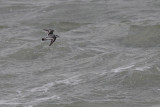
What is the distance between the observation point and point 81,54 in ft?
54.3

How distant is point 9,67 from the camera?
619 inches

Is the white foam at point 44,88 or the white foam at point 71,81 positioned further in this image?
the white foam at point 71,81

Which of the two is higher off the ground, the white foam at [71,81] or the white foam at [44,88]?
the white foam at [71,81]

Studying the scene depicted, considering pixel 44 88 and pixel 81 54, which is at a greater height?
pixel 81 54

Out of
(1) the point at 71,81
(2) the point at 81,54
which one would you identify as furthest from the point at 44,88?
(2) the point at 81,54

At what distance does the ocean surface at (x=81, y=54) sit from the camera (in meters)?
13.4

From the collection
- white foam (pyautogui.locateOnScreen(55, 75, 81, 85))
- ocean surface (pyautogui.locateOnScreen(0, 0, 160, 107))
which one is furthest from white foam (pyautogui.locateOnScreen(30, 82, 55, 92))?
white foam (pyautogui.locateOnScreen(55, 75, 81, 85))

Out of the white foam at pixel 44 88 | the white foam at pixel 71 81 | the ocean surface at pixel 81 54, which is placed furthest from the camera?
the white foam at pixel 71 81

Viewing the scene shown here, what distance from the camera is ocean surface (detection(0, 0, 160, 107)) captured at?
1342cm

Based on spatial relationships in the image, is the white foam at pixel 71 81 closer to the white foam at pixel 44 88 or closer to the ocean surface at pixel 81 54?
the ocean surface at pixel 81 54

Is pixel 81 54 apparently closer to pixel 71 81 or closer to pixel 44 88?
pixel 71 81

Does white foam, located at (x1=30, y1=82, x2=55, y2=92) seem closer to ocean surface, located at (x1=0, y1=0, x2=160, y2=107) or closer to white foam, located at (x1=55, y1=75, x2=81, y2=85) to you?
ocean surface, located at (x1=0, y1=0, x2=160, y2=107)

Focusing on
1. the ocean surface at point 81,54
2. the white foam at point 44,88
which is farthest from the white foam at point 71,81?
the white foam at point 44,88

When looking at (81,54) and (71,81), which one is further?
(81,54)
